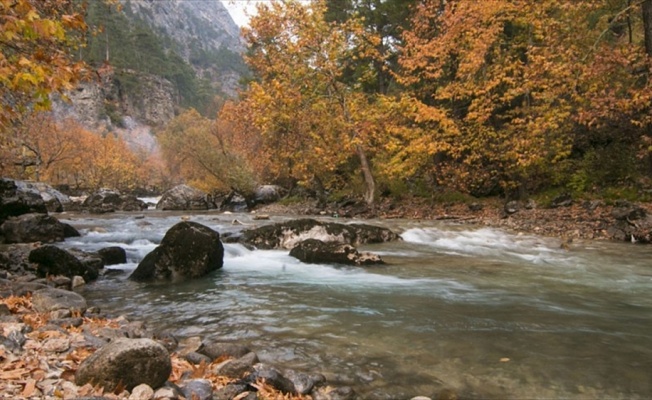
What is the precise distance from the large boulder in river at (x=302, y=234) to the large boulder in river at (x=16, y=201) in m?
8.47

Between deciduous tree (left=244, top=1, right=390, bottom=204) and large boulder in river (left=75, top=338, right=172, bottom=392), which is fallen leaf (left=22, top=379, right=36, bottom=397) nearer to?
large boulder in river (left=75, top=338, right=172, bottom=392)

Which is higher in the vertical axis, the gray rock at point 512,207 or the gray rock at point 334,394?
the gray rock at point 512,207

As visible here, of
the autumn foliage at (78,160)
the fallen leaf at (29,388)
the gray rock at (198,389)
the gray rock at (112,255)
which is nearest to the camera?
the fallen leaf at (29,388)

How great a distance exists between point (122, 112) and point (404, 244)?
103 m

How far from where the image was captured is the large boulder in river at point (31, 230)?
13.4 metres

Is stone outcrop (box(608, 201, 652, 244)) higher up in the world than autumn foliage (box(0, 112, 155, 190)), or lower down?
lower down

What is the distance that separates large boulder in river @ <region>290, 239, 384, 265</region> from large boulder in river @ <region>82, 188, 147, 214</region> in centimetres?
2326

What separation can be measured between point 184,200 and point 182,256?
27.2m

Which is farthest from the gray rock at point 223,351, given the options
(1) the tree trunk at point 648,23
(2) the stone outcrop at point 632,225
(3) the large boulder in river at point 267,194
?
(3) the large boulder in river at point 267,194

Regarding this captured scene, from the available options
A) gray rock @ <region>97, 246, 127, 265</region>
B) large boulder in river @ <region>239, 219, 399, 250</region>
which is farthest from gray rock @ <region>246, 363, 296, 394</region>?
large boulder in river @ <region>239, 219, 399, 250</region>

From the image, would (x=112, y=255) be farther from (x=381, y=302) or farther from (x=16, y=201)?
(x=381, y=302)

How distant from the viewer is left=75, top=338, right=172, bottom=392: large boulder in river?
3697mm

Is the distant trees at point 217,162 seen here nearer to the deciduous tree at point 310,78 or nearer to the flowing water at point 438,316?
the deciduous tree at point 310,78

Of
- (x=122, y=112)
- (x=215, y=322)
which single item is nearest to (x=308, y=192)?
(x=215, y=322)
